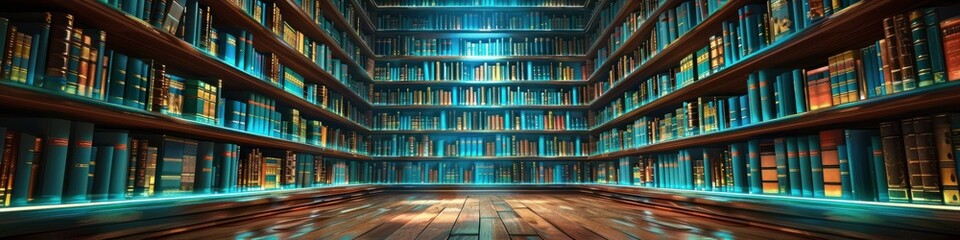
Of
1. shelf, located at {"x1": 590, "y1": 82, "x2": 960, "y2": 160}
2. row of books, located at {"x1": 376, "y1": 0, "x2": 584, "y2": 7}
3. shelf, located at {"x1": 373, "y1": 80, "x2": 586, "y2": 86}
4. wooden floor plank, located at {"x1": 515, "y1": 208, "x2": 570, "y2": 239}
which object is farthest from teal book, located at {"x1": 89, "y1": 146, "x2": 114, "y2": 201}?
row of books, located at {"x1": 376, "y1": 0, "x2": 584, "y2": 7}

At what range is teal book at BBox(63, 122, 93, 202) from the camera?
4.95 feet

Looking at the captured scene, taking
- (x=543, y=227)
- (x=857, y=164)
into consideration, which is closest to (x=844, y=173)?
(x=857, y=164)

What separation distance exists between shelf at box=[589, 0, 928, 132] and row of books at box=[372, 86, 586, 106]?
9.03ft

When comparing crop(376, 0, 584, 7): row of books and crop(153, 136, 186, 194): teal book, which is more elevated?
crop(376, 0, 584, 7): row of books

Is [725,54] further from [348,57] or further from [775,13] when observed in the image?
[348,57]

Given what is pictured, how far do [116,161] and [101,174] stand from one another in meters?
0.07

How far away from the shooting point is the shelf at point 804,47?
1.49 metres

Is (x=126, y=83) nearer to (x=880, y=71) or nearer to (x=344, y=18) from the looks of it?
(x=880, y=71)

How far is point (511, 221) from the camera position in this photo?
213 cm

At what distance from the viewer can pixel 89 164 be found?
5.16ft

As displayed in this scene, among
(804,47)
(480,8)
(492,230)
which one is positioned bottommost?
(492,230)

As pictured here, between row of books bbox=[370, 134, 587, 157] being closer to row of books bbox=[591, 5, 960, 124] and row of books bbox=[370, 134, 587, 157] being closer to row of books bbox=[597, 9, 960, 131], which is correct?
row of books bbox=[597, 9, 960, 131]

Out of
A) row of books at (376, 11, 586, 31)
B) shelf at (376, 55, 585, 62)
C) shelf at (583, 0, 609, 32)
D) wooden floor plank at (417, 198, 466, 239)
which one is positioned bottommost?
wooden floor plank at (417, 198, 466, 239)

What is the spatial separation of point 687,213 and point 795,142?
2.65ft
